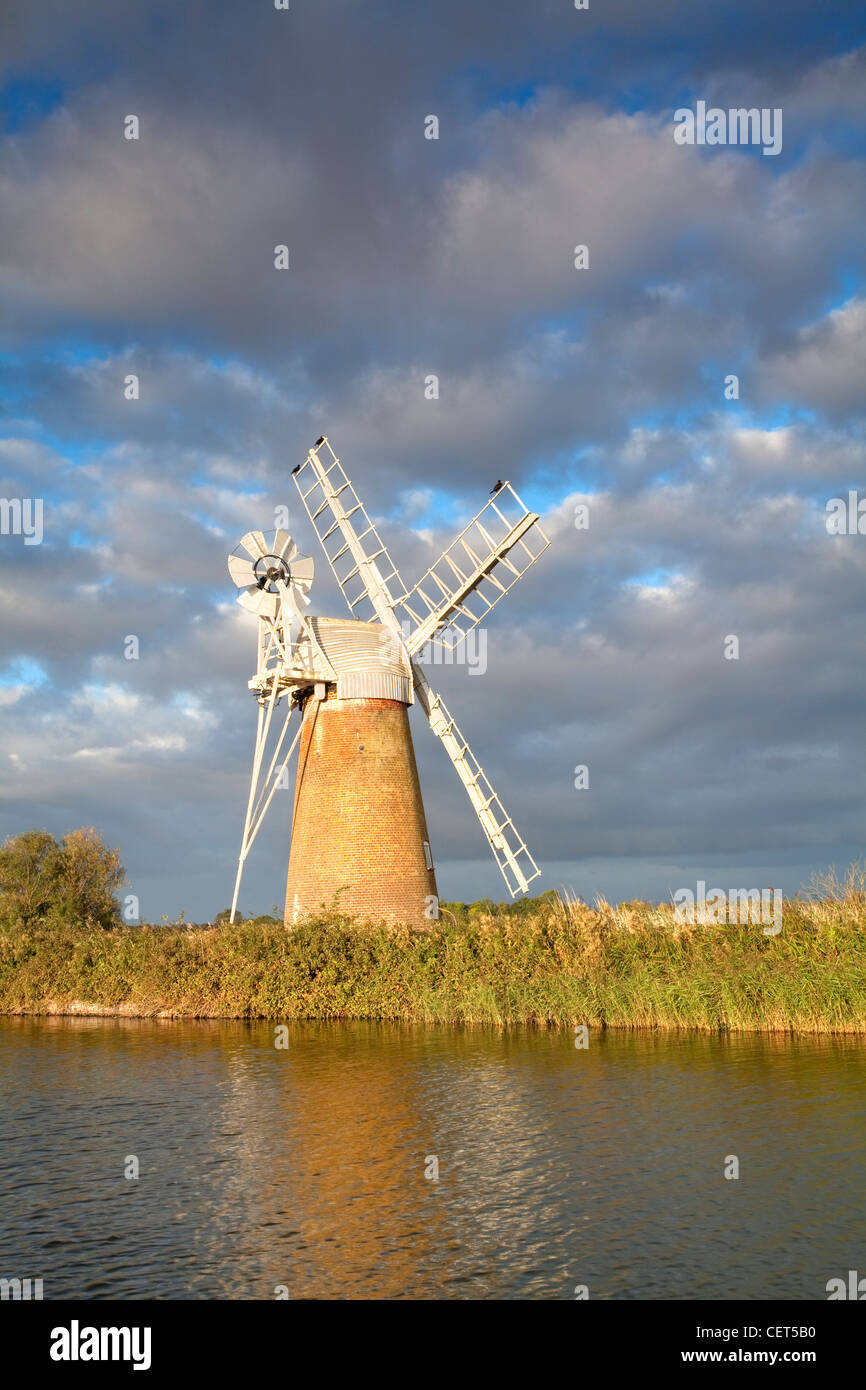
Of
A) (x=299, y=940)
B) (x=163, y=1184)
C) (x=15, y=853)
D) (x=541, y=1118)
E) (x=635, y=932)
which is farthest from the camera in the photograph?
(x=15, y=853)

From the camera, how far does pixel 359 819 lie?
2542 cm

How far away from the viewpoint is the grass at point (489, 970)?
19359 mm

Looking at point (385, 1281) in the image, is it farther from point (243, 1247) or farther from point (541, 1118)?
point (541, 1118)

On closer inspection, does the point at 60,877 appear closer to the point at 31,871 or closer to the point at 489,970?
the point at 31,871

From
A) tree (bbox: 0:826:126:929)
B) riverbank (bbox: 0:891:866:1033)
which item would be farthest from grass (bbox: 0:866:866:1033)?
tree (bbox: 0:826:126:929)

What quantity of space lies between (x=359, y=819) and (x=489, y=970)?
5.14m

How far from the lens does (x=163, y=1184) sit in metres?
10.7

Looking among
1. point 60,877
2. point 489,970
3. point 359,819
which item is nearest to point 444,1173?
point 489,970

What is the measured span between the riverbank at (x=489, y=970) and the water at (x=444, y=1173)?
1.57 metres

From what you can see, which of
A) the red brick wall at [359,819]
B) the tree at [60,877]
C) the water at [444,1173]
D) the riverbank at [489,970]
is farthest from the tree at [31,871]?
the water at [444,1173]

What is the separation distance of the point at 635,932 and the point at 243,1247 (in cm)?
1398

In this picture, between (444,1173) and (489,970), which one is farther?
(489,970)

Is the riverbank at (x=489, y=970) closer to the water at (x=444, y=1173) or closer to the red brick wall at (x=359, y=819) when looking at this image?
the red brick wall at (x=359, y=819)
